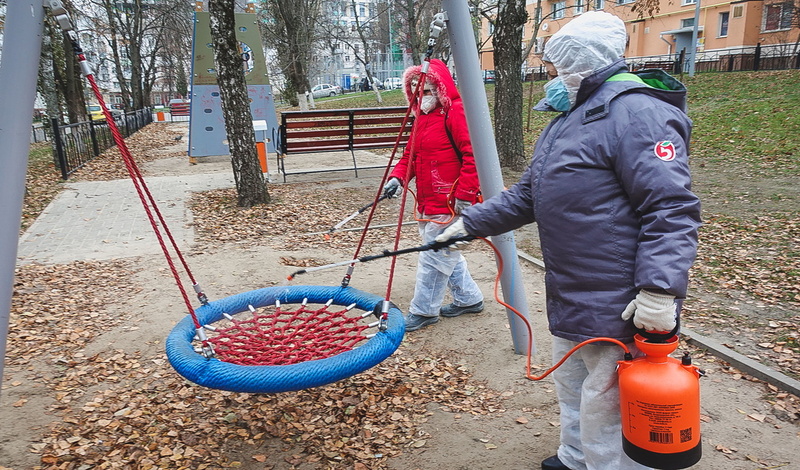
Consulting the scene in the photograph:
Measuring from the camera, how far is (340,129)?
10562 mm

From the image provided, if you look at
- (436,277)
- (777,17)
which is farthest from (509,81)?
(777,17)

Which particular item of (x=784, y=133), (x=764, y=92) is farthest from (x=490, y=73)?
(x=784, y=133)

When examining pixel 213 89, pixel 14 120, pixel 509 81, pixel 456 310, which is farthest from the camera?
pixel 213 89

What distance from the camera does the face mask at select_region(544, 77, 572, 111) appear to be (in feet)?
7.41

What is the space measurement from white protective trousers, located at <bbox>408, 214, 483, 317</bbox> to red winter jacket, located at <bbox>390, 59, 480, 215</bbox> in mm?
171

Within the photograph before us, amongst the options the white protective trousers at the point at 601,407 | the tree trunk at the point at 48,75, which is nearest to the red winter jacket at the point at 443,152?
the white protective trousers at the point at 601,407

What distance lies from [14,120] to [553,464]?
287cm

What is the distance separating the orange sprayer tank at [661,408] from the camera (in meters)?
1.91

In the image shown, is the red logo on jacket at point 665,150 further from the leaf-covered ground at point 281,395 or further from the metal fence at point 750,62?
the metal fence at point 750,62

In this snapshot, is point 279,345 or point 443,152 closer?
point 279,345

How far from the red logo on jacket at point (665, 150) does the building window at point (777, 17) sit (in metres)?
33.6

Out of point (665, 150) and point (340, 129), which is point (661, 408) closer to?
point (665, 150)

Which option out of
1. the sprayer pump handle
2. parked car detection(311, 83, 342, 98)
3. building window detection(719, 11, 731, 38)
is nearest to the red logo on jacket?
the sprayer pump handle

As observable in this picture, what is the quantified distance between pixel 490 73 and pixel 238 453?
40899mm
